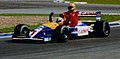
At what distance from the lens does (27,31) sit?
54.7ft

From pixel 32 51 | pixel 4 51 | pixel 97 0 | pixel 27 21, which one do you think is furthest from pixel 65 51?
pixel 97 0

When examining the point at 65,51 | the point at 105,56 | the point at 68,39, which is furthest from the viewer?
the point at 68,39

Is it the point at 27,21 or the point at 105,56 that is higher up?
the point at 105,56

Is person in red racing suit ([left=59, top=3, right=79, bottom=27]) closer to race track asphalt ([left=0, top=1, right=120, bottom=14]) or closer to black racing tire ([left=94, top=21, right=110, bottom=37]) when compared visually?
black racing tire ([left=94, top=21, right=110, bottom=37])

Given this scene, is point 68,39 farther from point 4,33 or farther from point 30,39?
point 4,33

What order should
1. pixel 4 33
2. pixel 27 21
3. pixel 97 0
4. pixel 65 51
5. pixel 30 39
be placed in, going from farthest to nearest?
pixel 97 0, pixel 27 21, pixel 4 33, pixel 30 39, pixel 65 51

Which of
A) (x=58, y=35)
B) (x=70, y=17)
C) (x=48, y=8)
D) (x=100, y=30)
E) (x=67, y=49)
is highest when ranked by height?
(x=70, y=17)

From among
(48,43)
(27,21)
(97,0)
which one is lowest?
(97,0)

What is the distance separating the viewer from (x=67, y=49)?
1433cm

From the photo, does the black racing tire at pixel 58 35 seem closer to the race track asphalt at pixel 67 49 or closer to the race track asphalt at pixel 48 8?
the race track asphalt at pixel 67 49

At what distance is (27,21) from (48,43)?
9.86 metres

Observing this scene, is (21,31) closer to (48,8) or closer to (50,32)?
(50,32)

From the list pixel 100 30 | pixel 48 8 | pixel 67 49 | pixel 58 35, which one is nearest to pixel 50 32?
pixel 58 35

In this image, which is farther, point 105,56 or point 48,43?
point 48,43
